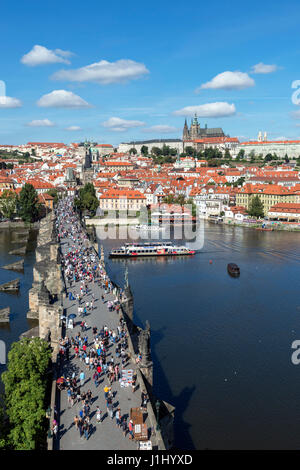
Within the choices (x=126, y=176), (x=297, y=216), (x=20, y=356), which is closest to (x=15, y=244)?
(x=20, y=356)

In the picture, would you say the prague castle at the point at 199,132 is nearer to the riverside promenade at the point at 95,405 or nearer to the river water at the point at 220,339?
the river water at the point at 220,339

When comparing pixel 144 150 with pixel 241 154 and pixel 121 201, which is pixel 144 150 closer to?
pixel 241 154

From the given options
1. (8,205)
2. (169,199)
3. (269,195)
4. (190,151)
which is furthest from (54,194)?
(190,151)

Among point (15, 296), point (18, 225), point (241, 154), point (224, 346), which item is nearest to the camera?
point (224, 346)

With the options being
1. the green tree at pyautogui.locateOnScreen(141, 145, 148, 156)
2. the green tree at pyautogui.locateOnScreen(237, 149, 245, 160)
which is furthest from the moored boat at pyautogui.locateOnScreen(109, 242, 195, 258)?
the green tree at pyautogui.locateOnScreen(141, 145, 148, 156)

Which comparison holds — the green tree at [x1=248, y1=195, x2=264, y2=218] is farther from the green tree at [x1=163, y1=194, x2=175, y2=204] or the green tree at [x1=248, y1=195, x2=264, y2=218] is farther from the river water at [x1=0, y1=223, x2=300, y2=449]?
the river water at [x1=0, y1=223, x2=300, y2=449]
